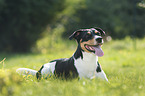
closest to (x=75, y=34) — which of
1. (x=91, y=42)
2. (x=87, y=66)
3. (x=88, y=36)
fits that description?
(x=88, y=36)

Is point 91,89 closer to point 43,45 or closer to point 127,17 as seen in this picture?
point 43,45

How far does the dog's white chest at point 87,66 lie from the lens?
385 cm

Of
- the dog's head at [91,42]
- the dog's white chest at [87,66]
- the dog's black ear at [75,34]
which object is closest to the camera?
the dog's head at [91,42]

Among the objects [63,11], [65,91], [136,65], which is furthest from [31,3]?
[65,91]

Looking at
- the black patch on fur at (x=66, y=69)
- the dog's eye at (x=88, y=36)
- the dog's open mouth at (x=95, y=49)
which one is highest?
the dog's eye at (x=88, y=36)

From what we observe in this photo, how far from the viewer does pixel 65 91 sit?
9.97 feet

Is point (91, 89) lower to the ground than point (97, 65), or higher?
lower

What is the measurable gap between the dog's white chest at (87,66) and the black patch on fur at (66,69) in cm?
11

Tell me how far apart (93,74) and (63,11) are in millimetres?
9540

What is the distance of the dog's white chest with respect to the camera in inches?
152

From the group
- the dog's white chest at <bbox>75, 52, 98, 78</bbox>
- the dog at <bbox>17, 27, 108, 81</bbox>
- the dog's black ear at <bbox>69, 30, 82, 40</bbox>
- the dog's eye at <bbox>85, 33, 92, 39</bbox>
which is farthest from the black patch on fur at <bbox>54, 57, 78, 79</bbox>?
the dog's eye at <bbox>85, 33, 92, 39</bbox>

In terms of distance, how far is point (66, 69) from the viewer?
415 cm

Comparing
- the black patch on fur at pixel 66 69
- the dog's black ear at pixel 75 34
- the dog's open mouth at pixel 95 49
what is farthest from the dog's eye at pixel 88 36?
the black patch on fur at pixel 66 69

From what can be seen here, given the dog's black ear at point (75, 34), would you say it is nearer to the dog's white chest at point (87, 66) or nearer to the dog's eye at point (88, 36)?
the dog's eye at point (88, 36)
